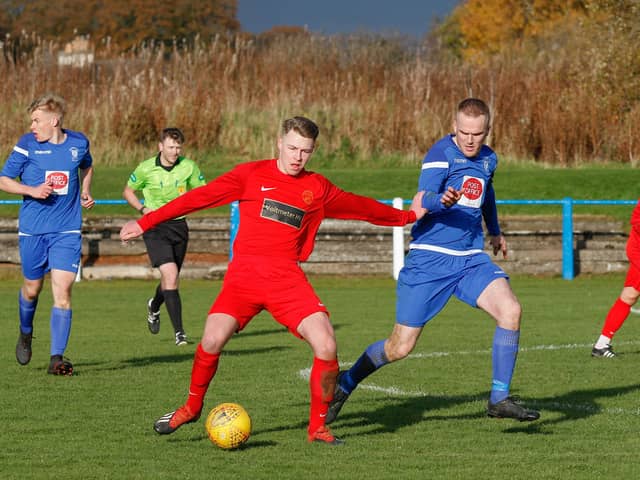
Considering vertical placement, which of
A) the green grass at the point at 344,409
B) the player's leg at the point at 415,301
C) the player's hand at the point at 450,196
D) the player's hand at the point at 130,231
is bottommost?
the green grass at the point at 344,409

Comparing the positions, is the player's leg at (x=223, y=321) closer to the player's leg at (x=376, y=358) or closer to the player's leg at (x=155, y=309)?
the player's leg at (x=376, y=358)

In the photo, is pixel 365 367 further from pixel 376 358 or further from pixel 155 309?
pixel 155 309

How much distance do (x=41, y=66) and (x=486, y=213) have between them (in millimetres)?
21115

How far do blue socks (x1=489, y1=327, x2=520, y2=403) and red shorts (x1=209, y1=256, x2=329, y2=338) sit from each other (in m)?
1.18

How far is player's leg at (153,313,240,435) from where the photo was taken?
6.90 m

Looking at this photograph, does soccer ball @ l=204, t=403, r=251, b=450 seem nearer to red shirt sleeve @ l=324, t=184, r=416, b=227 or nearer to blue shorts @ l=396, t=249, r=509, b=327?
red shirt sleeve @ l=324, t=184, r=416, b=227

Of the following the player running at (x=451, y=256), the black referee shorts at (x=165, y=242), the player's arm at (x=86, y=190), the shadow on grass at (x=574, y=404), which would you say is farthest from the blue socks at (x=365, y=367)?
the black referee shorts at (x=165, y=242)

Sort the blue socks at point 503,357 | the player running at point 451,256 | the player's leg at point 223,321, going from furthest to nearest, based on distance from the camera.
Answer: the player running at point 451,256
the blue socks at point 503,357
the player's leg at point 223,321

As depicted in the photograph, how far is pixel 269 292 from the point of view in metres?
6.81

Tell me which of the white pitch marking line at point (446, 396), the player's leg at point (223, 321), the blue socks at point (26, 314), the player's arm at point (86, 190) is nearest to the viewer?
the player's leg at point (223, 321)

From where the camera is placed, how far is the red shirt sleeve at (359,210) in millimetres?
6984

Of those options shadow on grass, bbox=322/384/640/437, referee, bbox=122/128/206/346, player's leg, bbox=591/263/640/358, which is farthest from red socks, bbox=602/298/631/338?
referee, bbox=122/128/206/346

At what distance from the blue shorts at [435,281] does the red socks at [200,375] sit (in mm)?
1302

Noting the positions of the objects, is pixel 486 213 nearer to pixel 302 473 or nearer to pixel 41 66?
→ pixel 302 473
